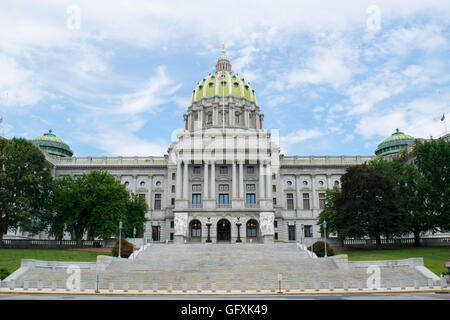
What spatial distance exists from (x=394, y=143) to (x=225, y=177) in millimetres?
42614

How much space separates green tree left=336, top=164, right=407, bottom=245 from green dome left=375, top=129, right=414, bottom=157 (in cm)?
4423

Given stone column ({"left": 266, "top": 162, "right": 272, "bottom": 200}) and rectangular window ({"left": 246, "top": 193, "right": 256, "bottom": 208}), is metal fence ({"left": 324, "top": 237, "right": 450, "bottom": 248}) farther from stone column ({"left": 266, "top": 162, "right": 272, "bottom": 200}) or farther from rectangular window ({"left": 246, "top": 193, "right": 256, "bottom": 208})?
rectangular window ({"left": 246, "top": 193, "right": 256, "bottom": 208})

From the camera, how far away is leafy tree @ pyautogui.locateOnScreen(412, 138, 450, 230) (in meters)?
51.1

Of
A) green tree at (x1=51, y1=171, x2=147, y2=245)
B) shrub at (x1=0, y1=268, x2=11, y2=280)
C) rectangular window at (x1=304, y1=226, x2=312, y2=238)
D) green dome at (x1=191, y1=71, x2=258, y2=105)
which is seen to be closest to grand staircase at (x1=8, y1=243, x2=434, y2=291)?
shrub at (x1=0, y1=268, x2=11, y2=280)

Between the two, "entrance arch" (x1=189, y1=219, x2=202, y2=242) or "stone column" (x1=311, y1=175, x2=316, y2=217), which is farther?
"stone column" (x1=311, y1=175, x2=316, y2=217)

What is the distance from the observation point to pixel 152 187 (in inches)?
3472

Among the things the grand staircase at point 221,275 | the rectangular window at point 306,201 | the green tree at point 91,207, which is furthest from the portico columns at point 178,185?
the grand staircase at point 221,275

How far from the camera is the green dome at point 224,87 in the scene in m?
96.6

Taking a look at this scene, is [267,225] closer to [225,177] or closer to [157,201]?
[225,177]

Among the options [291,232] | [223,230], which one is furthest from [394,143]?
[223,230]

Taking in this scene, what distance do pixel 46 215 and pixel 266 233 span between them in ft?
116

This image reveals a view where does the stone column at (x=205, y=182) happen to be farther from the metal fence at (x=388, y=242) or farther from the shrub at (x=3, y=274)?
the shrub at (x=3, y=274)

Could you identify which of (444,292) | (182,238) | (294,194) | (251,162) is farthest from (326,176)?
(444,292)

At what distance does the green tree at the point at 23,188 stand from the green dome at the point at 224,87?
44463 mm
